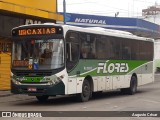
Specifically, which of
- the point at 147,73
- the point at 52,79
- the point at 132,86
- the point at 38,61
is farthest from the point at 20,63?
the point at 147,73

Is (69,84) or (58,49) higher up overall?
(58,49)

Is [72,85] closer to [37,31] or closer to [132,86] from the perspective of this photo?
[37,31]

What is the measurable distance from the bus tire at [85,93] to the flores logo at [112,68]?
128cm

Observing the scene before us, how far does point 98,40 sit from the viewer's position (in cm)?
1980

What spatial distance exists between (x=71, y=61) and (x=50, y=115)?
165 inches

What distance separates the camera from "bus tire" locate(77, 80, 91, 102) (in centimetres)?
1831

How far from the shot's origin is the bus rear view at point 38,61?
16.8 metres

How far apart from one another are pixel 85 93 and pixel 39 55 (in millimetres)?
2858

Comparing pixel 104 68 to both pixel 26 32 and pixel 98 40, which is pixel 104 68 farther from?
pixel 26 32

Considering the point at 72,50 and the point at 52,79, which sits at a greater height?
the point at 72,50

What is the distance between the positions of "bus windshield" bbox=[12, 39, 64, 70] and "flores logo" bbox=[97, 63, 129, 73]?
3368 mm

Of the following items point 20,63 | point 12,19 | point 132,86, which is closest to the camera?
point 20,63

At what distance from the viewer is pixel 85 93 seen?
18.6 m

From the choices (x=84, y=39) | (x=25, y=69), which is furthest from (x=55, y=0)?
(x=25, y=69)
